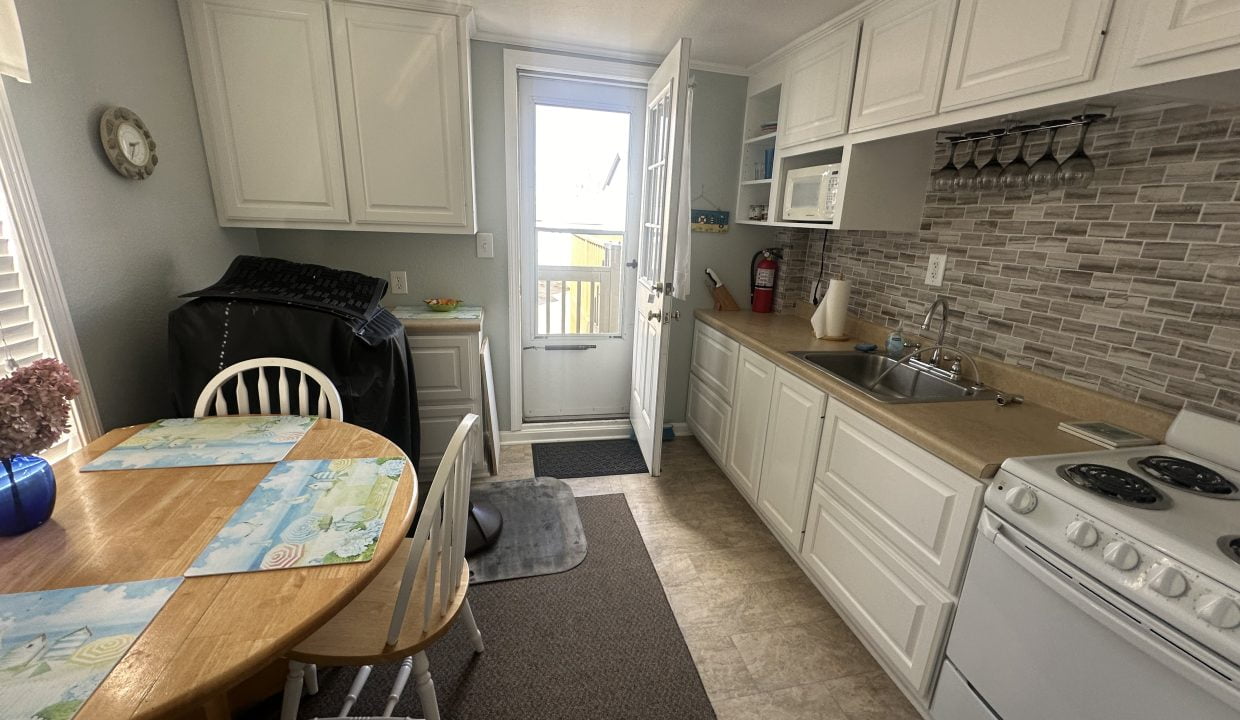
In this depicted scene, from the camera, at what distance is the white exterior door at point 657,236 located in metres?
2.08

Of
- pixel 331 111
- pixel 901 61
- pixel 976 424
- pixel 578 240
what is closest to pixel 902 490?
pixel 976 424

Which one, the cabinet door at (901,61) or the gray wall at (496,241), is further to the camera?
the gray wall at (496,241)

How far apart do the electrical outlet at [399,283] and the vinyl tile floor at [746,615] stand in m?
1.12

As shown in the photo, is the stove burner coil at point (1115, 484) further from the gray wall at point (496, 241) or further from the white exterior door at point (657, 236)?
the gray wall at point (496, 241)

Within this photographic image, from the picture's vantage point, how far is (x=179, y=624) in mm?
715

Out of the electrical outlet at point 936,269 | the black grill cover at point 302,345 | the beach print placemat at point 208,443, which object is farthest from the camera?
the electrical outlet at point 936,269

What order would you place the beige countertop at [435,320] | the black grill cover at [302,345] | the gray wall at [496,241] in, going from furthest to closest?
the gray wall at [496,241], the beige countertop at [435,320], the black grill cover at [302,345]

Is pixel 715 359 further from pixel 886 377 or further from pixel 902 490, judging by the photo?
pixel 902 490

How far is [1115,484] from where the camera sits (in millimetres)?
1011

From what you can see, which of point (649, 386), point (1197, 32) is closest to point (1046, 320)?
point (1197, 32)

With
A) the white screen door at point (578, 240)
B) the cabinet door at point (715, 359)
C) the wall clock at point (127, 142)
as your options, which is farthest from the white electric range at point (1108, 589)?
the wall clock at point (127, 142)

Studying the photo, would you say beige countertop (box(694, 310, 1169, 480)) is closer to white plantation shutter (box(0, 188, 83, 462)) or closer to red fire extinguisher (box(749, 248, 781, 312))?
red fire extinguisher (box(749, 248, 781, 312))

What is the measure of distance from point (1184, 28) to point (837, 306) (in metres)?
1.35

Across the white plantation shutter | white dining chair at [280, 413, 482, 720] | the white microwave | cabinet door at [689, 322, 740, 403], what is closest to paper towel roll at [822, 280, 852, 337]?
the white microwave
